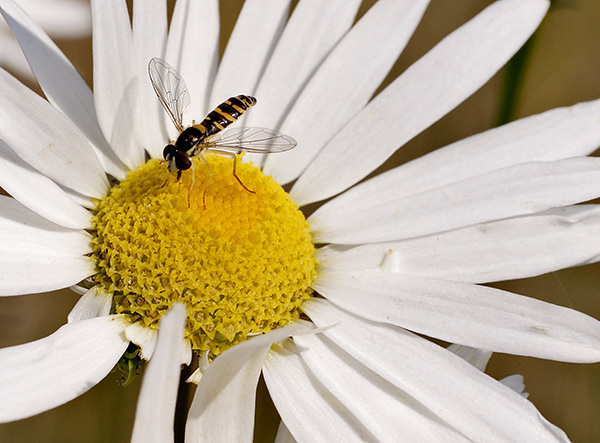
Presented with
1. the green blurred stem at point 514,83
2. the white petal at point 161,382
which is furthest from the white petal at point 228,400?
the green blurred stem at point 514,83

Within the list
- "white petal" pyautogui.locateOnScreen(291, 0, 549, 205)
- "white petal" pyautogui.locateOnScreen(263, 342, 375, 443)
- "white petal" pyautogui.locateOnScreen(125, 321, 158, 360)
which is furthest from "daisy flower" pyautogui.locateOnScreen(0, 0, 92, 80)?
"white petal" pyautogui.locateOnScreen(263, 342, 375, 443)

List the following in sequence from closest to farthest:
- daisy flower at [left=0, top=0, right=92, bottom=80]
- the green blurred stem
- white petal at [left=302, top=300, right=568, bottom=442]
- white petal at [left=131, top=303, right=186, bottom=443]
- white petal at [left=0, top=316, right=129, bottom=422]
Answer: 1. white petal at [left=131, top=303, right=186, bottom=443]
2. white petal at [left=0, top=316, right=129, bottom=422]
3. white petal at [left=302, top=300, right=568, bottom=442]
4. the green blurred stem
5. daisy flower at [left=0, top=0, right=92, bottom=80]

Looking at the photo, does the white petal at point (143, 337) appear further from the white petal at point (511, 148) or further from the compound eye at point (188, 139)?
the white petal at point (511, 148)

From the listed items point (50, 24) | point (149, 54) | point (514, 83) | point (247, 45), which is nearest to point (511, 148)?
point (514, 83)

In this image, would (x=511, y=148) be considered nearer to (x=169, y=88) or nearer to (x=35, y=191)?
(x=169, y=88)

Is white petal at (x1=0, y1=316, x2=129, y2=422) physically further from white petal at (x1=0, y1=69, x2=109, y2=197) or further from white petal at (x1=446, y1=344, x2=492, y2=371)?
white petal at (x1=446, y1=344, x2=492, y2=371)

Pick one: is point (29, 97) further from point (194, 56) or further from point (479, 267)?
point (479, 267)
